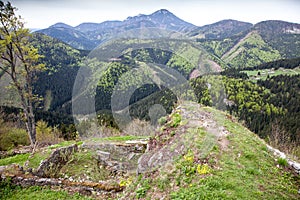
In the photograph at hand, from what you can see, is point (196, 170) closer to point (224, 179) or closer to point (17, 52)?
point (224, 179)

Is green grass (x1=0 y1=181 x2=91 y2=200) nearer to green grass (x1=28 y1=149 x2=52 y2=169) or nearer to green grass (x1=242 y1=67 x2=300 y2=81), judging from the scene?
green grass (x1=28 y1=149 x2=52 y2=169)

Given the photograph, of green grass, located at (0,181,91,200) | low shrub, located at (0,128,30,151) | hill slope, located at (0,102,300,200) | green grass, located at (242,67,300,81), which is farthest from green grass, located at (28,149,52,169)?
green grass, located at (242,67,300,81)

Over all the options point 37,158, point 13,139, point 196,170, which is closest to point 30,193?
point 37,158

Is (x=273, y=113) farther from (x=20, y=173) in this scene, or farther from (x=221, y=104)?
(x=20, y=173)

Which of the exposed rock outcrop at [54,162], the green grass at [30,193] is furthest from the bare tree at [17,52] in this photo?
the green grass at [30,193]

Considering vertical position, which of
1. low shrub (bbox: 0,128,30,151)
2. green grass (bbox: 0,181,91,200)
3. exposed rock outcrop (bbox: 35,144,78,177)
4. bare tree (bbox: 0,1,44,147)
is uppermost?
bare tree (bbox: 0,1,44,147)

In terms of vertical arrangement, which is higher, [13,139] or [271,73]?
[271,73]

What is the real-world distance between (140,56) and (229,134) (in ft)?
449

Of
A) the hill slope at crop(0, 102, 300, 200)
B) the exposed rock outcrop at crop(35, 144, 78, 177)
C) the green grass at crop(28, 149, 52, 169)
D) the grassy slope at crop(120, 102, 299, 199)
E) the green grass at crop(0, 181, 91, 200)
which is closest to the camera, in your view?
the grassy slope at crop(120, 102, 299, 199)

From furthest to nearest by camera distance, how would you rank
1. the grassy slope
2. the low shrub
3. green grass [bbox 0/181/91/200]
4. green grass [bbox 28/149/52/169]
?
the low shrub, green grass [bbox 28/149/52/169], green grass [bbox 0/181/91/200], the grassy slope

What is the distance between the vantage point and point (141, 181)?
8289 millimetres

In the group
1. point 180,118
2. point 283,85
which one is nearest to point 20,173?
point 180,118

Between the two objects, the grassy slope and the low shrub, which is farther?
the low shrub

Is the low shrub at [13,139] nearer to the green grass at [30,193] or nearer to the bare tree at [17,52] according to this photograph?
the bare tree at [17,52]
